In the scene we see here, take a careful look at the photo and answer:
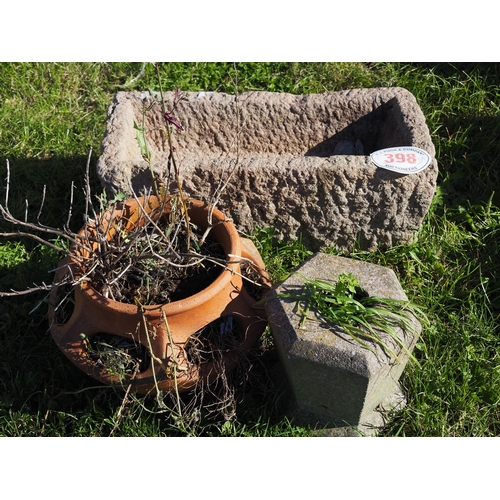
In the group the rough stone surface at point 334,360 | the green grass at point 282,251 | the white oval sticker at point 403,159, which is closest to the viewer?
the rough stone surface at point 334,360

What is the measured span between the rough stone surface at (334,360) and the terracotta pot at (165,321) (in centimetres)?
17

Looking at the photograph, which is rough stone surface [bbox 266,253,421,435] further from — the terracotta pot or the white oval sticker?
the white oval sticker

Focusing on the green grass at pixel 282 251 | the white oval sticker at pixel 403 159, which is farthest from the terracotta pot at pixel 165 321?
the white oval sticker at pixel 403 159

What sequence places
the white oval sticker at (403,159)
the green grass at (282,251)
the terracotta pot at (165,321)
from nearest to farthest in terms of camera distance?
the terracotta pot at (165,321), the green grass at (282,251), the white oval sticker at (403,159)

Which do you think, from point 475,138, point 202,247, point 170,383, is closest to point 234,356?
point 170,383

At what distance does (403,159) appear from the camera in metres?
2.59

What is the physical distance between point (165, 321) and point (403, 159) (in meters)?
1.25

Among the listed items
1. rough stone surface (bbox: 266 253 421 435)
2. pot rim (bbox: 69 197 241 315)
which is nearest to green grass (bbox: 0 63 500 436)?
rough stone surface (bbox: 266 253 421 435)

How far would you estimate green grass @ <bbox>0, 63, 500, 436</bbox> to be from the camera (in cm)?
242

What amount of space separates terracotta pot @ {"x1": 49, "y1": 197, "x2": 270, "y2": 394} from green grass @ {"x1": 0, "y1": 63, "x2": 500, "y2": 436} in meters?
0.17

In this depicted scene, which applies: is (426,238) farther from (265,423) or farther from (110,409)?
(110,409)

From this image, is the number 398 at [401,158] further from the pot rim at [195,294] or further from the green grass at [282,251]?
the pot rim at [195,294]

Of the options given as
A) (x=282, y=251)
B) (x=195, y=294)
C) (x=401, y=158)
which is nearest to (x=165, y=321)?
(x=195, y=294)

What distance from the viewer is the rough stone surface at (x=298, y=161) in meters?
2.60
